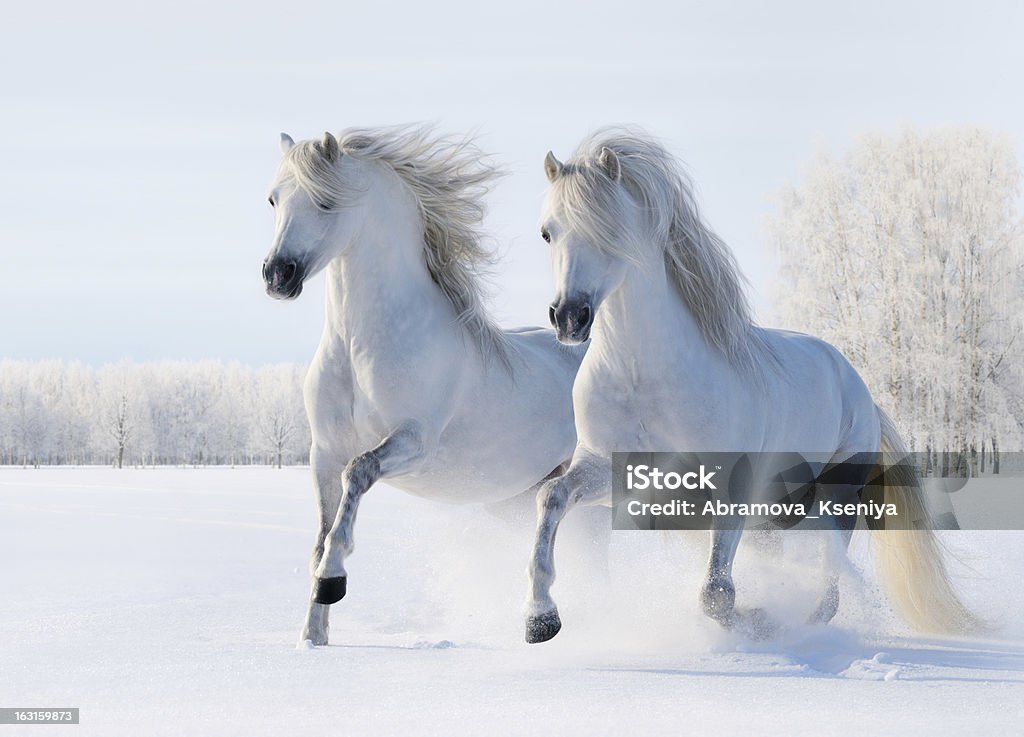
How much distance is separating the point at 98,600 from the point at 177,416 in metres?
63.7

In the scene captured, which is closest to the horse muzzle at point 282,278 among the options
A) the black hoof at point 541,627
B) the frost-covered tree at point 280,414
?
the black hoof at point 541,627

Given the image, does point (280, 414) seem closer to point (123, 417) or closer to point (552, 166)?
point (123, 417)

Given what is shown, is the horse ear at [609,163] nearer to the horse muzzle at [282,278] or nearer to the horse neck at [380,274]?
the horse neck at [380,274]

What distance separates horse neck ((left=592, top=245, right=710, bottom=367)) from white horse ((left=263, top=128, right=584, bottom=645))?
1143mm

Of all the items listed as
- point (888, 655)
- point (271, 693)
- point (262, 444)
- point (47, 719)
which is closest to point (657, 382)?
point (888, 655)

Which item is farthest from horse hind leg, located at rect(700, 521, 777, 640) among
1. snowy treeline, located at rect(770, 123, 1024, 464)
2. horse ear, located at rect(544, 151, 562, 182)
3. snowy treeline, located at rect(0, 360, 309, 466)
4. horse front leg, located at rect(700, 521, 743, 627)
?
snowy treeline, located at rect(0, 360, 309, 466)

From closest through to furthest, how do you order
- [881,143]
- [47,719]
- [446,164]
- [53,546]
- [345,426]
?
[47,719]
[345,426]
[446,164]
[53,546]
[881,143]

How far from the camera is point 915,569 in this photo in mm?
6059

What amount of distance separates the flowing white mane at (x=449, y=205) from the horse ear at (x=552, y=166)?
4.22 feet

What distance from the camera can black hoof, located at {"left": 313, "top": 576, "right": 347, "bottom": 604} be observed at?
4695 millimetres

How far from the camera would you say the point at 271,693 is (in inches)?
Answer: 155

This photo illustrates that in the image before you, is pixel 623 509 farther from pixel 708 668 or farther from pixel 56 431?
pixel 56 431

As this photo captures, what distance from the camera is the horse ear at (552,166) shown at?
456 cm

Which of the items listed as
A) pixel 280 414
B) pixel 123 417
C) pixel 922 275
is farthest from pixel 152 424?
pixel 922 275
